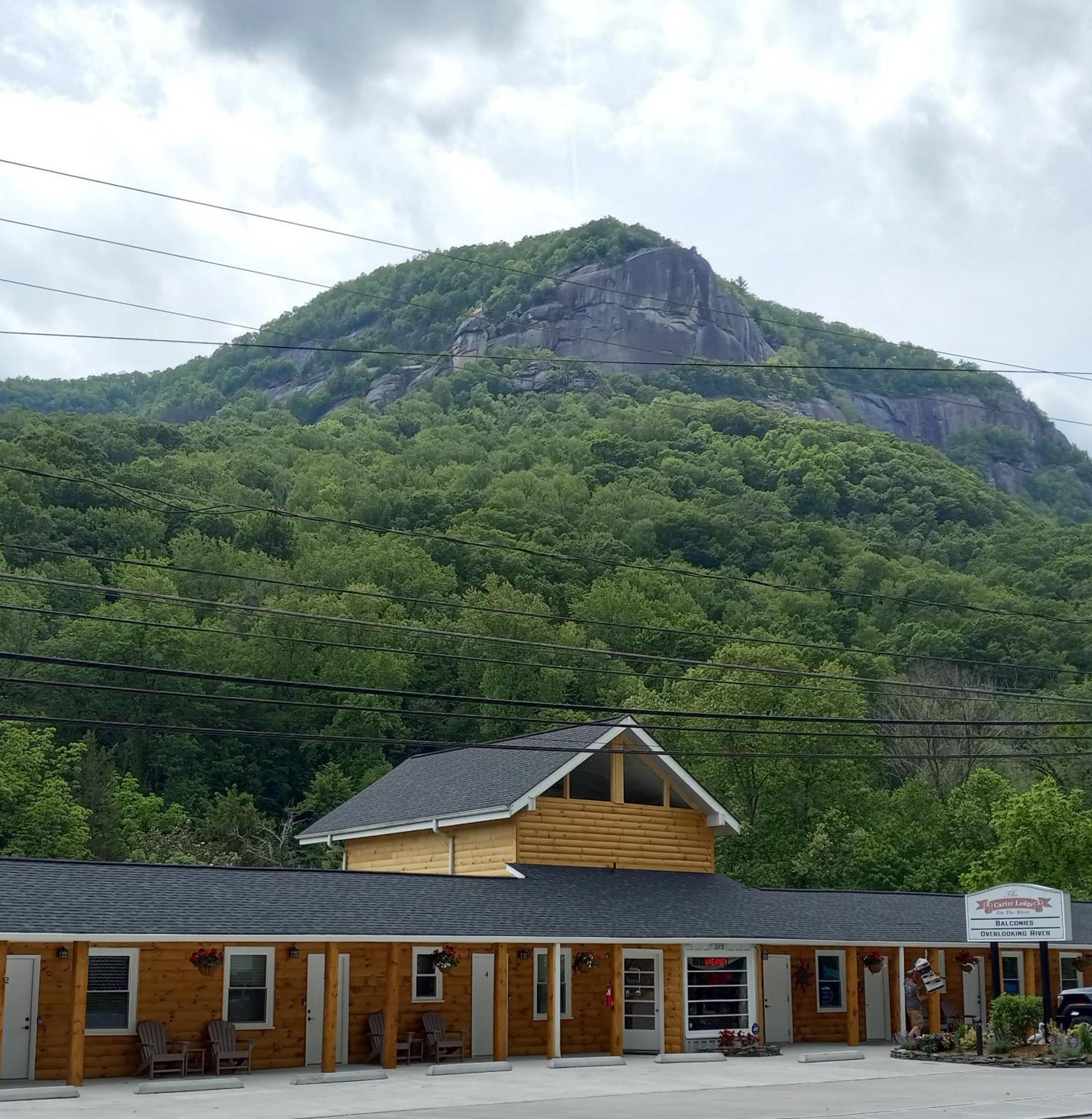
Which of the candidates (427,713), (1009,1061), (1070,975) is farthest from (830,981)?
(427,713)

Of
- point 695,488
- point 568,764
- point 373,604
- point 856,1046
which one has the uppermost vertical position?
point 695,488

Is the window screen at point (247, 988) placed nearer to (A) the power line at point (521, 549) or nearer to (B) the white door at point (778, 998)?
(A) the power line at point (521, 549)

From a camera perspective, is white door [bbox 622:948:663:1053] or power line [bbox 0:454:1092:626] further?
white door [bbox 622:948:663:1053]

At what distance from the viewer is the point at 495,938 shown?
25.9 meters

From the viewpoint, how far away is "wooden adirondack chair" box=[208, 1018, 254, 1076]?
2430 cm

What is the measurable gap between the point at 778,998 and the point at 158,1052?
14.6 m

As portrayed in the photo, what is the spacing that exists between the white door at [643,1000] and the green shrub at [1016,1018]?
653 cm

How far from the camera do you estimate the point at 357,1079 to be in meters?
23.7

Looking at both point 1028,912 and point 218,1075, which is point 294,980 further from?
point 1028,912

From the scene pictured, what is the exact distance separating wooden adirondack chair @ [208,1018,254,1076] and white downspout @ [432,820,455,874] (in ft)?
27.5

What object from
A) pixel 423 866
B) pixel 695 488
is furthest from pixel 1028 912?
pixel 695 488

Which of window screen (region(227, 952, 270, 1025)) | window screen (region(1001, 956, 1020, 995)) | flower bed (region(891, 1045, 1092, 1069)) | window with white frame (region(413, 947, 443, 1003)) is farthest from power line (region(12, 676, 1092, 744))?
flower bed (region(891, 1045, 1092, 1069))

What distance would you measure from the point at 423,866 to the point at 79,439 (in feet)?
176

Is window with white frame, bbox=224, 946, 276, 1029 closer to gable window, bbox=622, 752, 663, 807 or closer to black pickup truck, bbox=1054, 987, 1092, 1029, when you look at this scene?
gable window, bbox=622, 752, 663, 807
